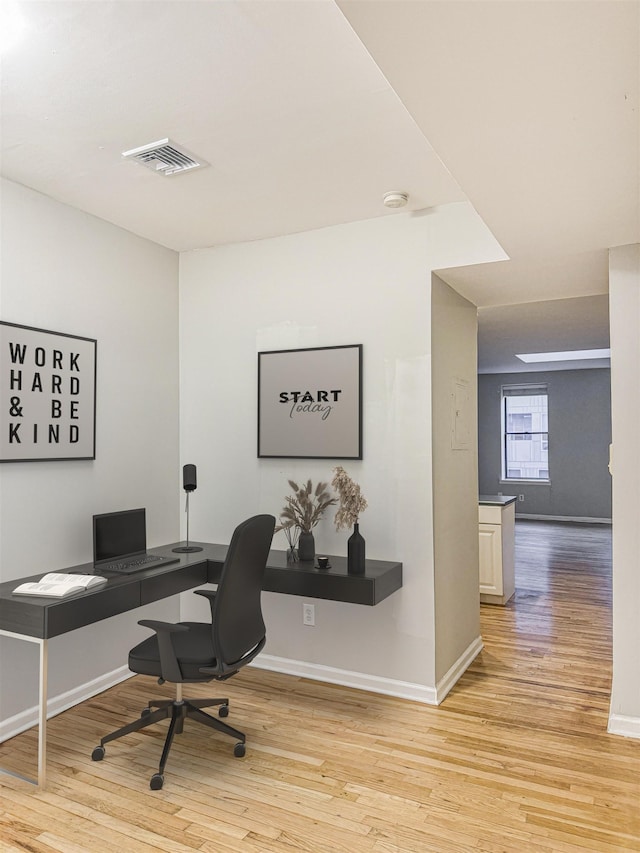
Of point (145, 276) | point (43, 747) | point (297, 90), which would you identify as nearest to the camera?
point (297, 90)

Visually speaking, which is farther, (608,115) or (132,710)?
(132,710)

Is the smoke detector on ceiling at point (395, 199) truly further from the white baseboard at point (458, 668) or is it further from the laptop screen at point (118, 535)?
the white baseboard at point (458, 668)

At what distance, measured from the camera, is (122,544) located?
11.3 feet

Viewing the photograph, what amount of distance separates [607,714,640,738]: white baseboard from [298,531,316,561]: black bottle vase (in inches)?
65.4

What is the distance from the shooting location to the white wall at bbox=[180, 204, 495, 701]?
11.2 ft

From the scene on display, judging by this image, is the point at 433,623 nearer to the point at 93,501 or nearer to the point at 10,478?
the point at 93,501

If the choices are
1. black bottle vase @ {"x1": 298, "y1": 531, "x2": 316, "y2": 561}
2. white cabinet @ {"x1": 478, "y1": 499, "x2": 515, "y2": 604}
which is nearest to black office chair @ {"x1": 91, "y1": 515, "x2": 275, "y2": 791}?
black bottle vase @ {"x1": 298, "y1": 531, "x2": 316, "y2": 561}

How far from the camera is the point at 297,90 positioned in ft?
7.30

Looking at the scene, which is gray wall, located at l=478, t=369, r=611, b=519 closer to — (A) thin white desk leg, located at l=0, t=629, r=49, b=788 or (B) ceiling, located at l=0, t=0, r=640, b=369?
(B) ceiling, located at l=0, t=0, r=640, b=369

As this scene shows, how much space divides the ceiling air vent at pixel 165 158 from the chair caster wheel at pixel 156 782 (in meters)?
2.57

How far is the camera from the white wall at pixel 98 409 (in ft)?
9.93

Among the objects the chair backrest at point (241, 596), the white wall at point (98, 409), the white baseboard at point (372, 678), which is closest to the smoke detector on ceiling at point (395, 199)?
the white wall at point (98, 409)

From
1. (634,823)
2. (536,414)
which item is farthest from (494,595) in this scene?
(536,414)

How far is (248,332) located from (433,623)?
203cm
